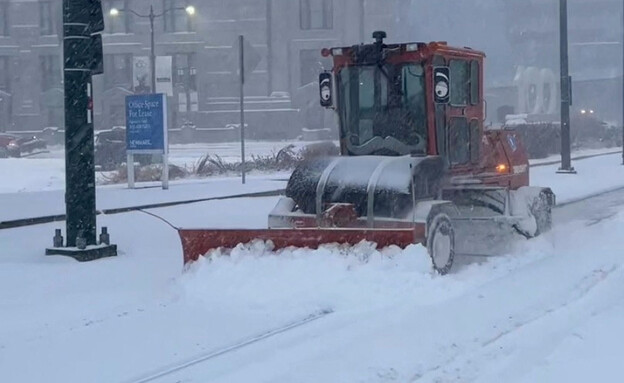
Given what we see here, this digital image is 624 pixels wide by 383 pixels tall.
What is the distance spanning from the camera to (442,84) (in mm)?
11953

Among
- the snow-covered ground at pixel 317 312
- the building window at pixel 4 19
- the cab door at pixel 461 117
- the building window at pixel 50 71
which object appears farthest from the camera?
the building window at pixel 4 19

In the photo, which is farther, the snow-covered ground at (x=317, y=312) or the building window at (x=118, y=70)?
the building window at (x=118, y=70)

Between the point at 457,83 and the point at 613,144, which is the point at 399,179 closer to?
the point at 457,83

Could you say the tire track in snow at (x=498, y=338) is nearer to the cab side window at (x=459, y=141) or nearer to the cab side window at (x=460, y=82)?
the cab side window at (x=459, y=141)

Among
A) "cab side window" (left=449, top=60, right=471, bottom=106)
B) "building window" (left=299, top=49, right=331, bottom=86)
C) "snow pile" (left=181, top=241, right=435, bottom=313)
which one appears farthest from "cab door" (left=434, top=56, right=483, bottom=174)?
"building window" (left=299, top=49, right=331, bottom=86)

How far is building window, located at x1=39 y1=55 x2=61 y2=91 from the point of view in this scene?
66.6m

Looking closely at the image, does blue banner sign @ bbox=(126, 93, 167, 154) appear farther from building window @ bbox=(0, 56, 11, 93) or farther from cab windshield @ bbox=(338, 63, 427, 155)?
building window @ bbox=(0, 56, 11, 93)

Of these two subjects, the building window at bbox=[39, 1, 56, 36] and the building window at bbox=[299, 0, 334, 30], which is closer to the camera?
the building window at bbox=[299, 0, 334, 30]

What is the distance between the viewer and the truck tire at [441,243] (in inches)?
439

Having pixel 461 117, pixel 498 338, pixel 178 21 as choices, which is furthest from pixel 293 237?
pixel 178 21

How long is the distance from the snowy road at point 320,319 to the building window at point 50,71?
55563 mm

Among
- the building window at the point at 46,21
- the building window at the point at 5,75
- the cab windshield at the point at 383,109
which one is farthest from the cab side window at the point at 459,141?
the building window at the point at 5,75

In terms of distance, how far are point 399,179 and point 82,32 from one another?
14.9ft

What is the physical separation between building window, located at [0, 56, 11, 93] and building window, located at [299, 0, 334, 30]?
64.9ft
